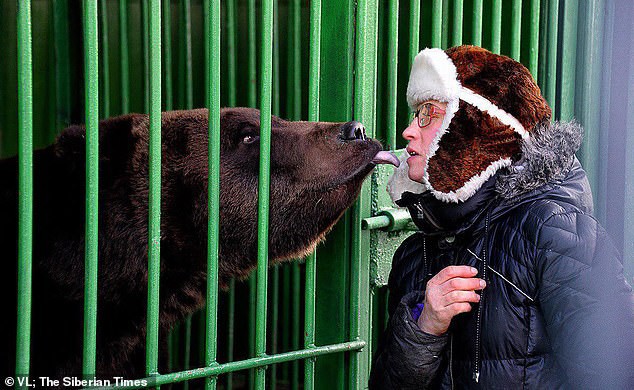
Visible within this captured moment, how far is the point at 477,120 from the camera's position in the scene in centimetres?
260

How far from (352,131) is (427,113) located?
444mm

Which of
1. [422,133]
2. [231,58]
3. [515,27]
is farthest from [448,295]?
[231,58]

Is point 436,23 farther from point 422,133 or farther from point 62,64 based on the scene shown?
point 62,64

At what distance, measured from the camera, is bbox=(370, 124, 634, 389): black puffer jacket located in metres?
2.25

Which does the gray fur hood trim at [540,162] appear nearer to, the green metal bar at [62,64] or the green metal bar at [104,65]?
the green metal bar at [104,65]

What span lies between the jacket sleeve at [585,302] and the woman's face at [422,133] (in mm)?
555

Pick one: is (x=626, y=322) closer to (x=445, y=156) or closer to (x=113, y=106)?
(x=445, y=156)

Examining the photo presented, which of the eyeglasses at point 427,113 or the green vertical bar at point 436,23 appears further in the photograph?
the green vertical bar at point 436,23

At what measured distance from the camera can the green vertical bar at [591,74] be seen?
14.5ft

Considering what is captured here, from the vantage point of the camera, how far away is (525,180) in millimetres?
2551

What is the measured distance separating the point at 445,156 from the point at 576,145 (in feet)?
1.46

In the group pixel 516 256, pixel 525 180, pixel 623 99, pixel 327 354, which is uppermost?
pixel 623 99

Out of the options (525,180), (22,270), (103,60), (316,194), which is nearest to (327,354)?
(316,194)

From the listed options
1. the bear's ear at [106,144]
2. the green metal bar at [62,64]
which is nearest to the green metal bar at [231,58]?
the green metal bar at [62,64]
